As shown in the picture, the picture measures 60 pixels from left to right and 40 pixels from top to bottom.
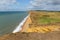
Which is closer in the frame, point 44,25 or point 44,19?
point 44,25

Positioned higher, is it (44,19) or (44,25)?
(44,25)

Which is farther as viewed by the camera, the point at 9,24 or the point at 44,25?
the point at 9,24

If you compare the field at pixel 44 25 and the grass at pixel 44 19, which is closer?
the field at pixel 44 25

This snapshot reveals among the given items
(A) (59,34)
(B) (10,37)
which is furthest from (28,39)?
(A) (59,34)

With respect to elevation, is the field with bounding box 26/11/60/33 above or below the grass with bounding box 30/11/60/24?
above

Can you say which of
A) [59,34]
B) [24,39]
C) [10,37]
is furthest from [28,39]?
[59,34]

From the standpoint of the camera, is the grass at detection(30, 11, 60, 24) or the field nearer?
the field

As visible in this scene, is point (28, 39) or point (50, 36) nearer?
point (28, 39)

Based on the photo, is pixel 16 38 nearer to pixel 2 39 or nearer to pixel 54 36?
pixel 2 39

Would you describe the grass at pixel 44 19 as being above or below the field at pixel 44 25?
below
